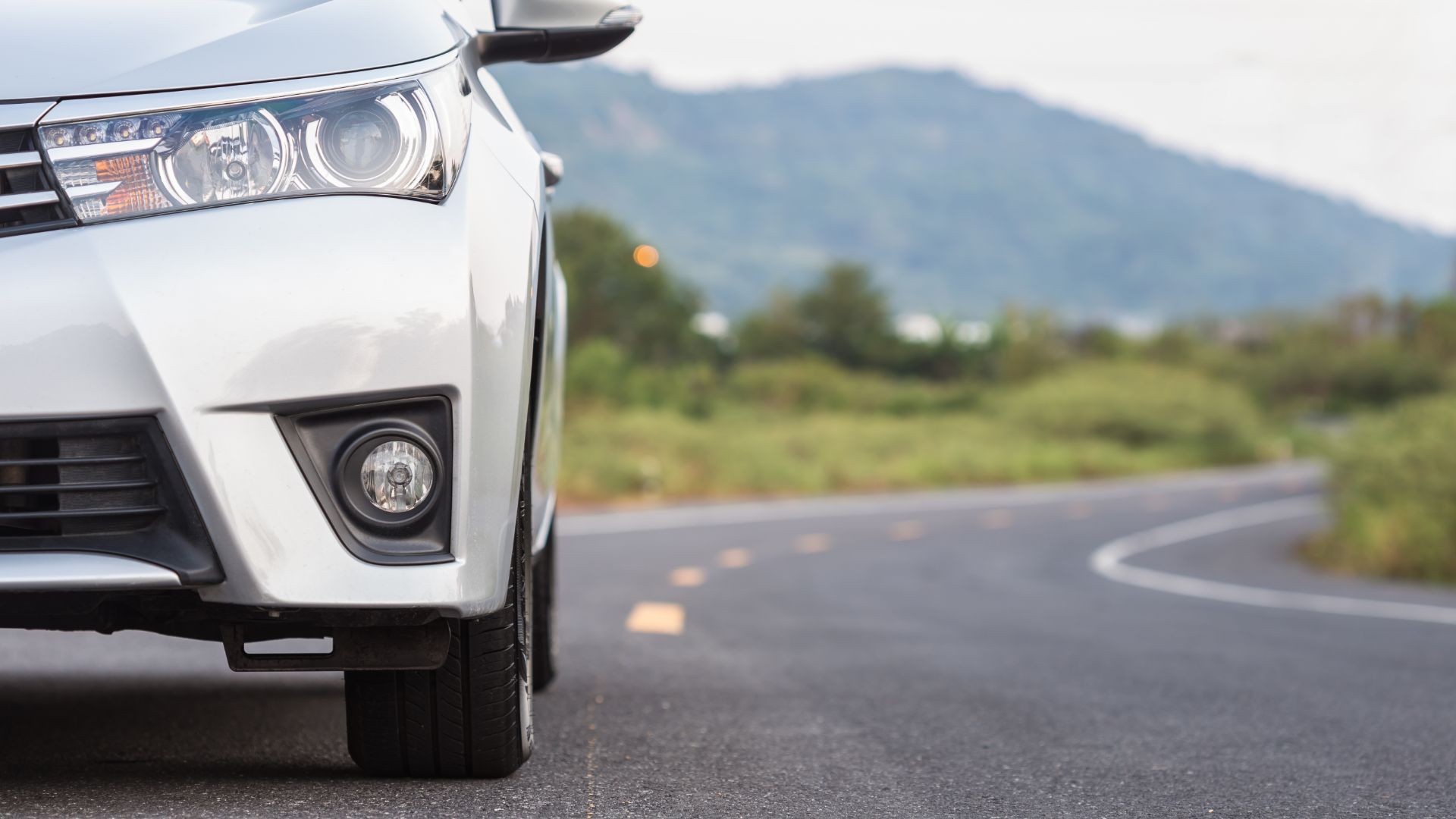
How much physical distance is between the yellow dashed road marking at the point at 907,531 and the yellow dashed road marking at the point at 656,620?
1164cm

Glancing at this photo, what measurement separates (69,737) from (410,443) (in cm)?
153

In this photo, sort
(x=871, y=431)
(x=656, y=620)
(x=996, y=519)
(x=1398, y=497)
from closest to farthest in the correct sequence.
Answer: (x=656, y=620), (x=1398, y=497), (x=996, y=519), (x=871, y=431)

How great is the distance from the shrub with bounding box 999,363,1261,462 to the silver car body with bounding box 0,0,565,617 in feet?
170

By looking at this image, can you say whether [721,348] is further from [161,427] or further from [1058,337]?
[161,427]

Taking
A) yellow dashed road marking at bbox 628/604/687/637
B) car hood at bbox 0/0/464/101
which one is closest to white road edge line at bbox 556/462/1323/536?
yellow dashed road marking at bbox 628/604/687/637

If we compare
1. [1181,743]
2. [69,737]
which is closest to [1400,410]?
[1181,743]

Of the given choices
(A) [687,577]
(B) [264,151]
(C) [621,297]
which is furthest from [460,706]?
(C) [621,297]

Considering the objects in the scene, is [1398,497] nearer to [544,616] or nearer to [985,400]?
[544,616]

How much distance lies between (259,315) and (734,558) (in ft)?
43.5

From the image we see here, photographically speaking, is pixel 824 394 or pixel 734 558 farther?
pixel 824 394

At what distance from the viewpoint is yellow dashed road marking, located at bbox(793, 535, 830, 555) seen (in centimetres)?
1728

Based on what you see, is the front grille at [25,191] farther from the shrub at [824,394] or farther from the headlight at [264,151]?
the shrub at [824,394]

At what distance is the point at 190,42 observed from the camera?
95.3 inches

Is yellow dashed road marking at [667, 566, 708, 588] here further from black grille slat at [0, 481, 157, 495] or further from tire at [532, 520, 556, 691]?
black grille slat at [0, 481, 157, 495]
